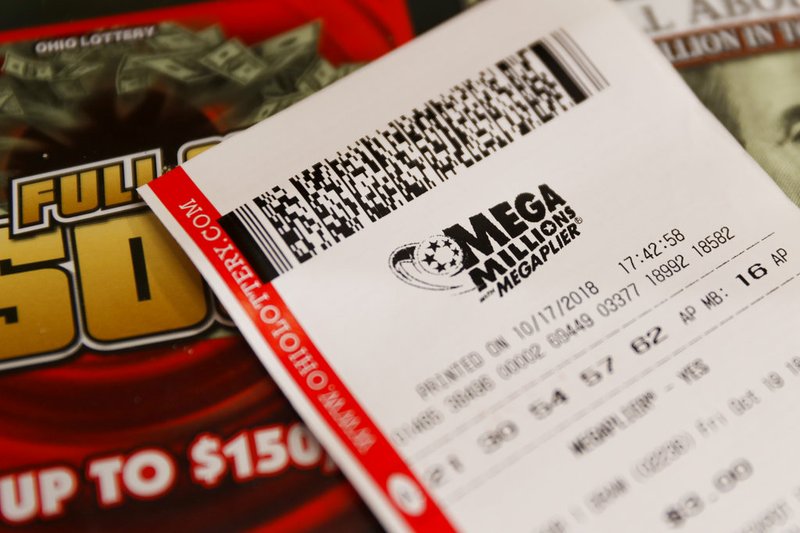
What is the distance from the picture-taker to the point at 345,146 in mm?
393

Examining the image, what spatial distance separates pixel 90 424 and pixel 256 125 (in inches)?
7.3

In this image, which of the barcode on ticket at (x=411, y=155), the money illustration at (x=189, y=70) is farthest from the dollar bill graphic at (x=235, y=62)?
the barcode on ticket at (x=411, y=155)

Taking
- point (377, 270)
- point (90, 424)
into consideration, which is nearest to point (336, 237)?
point (377, 270)

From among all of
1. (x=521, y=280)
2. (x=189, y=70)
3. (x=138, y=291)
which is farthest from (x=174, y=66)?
(x=521, y=280)

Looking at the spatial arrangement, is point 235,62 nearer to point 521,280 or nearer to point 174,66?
point 174,66

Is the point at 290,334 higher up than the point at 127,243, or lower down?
lower down

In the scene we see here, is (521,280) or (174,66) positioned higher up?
(174,66)

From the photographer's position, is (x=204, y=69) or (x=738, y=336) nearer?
(x=738, y=336)

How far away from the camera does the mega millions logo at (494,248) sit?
0.36 meters

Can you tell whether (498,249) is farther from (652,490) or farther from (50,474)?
(50,474)

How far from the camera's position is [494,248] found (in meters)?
0.37

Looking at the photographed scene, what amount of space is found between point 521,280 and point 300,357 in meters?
0.12

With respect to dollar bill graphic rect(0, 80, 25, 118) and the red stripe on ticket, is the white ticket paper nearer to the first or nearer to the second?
the red stripe on ticket

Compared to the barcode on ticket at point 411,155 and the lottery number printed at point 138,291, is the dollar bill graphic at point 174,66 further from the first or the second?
the barcode on ticket at point 411,155
